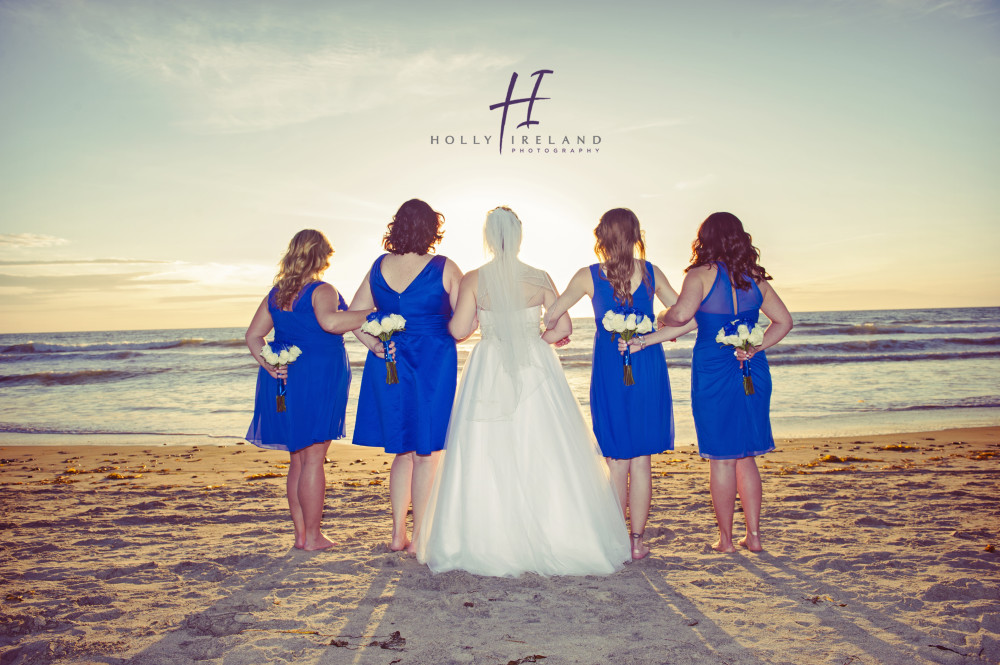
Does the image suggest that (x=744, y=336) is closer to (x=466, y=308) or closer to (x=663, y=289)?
(x=663, y=289)

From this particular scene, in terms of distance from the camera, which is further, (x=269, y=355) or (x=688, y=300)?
(x=269, y=355)

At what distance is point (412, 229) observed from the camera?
4.01 metres

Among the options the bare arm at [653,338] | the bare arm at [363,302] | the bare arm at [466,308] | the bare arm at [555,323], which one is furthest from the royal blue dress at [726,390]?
the bare arm at [363,302]

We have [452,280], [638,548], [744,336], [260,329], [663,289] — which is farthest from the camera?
[260,329]

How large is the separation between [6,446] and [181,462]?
11.4ft

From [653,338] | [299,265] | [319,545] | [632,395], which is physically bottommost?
[319,545]

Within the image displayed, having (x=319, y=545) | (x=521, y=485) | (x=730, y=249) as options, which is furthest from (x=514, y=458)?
(x=730, y=249)

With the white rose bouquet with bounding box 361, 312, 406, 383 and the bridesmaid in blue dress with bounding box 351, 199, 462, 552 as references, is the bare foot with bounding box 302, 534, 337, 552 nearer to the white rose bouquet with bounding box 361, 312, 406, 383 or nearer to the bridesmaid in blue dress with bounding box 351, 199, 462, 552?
the bridesmaid in blue dress with bounding box 351, 199, 462, 552

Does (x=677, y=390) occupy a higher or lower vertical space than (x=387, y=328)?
lower

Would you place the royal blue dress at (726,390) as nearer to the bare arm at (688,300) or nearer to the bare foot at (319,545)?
the bare arm at (688,300)

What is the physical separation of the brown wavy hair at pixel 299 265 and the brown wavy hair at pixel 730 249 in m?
2.37

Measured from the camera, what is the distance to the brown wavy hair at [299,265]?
13.3ft

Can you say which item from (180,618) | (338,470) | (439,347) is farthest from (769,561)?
(338,470)

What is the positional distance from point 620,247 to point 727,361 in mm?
975
